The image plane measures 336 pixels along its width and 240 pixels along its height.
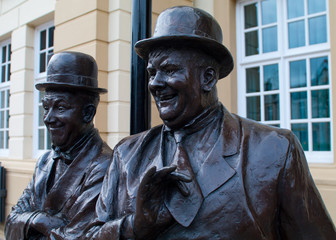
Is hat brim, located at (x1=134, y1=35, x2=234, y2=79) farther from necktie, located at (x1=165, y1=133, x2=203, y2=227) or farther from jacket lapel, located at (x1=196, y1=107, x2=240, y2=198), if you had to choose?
necktie, located at (x1=165, y1=133, x2=203, y2=227)

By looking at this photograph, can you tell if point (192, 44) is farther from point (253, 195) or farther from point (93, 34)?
point (93, 34)

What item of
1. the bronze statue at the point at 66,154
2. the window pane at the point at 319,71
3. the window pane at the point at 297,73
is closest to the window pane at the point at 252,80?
the window pane at the point at 297,73

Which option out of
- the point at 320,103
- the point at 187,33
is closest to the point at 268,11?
the point at 320,103

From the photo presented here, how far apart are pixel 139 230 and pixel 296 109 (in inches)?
152

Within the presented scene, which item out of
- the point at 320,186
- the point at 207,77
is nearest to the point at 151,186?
the point at 207,77

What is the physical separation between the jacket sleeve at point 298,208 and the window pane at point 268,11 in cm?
409

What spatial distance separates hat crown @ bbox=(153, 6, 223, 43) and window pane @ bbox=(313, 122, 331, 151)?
347 cm

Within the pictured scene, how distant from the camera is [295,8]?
15.6 ft

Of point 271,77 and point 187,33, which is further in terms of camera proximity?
point 271,77

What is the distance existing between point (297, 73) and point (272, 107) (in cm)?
56

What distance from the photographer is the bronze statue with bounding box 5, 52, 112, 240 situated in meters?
1.88

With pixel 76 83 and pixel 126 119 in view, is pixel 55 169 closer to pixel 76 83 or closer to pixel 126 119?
pixel 76 83

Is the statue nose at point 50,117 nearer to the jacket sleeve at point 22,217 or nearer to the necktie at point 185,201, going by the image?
the jacket sleeve at point 22,217

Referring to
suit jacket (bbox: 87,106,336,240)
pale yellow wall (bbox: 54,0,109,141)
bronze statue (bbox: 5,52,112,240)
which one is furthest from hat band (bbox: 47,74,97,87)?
pale yellow wall (bbox: 54,0,109,141)
